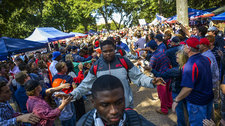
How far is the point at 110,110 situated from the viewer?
1.20 meters

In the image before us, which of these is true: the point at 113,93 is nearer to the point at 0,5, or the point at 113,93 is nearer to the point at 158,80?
the point at 158,80

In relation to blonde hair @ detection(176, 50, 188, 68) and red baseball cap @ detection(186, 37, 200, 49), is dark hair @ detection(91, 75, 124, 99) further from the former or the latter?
blonde hair @ detection(176, 50, 188, 68)

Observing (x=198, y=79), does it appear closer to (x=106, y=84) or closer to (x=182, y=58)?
(x=182, y=58)

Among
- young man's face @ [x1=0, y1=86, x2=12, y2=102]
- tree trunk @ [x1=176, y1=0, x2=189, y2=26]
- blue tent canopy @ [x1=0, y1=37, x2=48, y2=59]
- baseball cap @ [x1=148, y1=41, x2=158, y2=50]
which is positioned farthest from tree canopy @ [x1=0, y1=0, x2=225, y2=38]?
young man's face @ [x1=0, y1=86, x2=12, y2=102]

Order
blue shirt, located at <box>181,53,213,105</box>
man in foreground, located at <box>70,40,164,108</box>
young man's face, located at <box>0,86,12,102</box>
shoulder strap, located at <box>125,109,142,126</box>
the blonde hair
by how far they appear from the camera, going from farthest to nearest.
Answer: the blonde hair → man in foreground, located at <box>70,40,164,108</box> → blue shirt, located at <box>181,53,213,105</box> → young man's face, located at <box>0,86,12,102</box> → shoulder strap, located at <box>125,109,142,126</box>

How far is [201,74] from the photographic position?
2273mm

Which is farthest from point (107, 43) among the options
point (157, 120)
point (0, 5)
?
point (0, 5)

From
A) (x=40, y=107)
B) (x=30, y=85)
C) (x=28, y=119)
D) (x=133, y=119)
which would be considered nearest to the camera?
(x=133, y=119)

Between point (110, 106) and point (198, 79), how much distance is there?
5.63 feet

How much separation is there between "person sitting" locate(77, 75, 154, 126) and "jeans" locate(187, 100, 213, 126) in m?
1.64

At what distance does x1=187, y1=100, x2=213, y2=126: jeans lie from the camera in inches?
94.8

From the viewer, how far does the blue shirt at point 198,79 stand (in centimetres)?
224

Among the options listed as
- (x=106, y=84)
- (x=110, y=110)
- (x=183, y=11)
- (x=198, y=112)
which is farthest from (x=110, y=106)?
(x=183, y=11)

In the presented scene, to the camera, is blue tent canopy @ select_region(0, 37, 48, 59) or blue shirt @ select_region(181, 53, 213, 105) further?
blue tent canopy @ select_region(0, 37, 48, 59)
